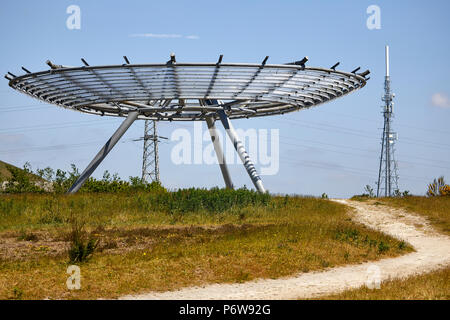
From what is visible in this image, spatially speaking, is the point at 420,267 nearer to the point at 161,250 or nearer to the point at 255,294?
the point at 255,294

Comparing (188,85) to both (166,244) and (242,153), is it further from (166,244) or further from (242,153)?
(166,244)

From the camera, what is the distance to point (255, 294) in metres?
10.9

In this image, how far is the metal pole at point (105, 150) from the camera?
3192cm

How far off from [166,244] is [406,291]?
7.56m

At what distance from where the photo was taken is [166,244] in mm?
15805

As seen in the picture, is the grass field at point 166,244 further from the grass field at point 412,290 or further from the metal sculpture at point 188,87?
the metal sculpture at point 188,87

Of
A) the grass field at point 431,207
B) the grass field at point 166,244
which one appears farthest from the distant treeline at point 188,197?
the grass field at point 431,207

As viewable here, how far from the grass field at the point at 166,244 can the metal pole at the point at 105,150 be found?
17.2 feet

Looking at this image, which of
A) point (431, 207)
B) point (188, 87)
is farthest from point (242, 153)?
point (431, 207)

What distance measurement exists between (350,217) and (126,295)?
1606 cm

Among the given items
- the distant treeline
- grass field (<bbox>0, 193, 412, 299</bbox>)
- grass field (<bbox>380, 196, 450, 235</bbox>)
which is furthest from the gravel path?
the distant treeline

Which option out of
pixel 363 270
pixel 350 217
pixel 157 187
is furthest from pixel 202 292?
pixel 157 187

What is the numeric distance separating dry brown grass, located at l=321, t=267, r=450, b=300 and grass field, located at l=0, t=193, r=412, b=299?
9.23 ft

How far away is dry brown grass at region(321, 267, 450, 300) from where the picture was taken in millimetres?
9914
